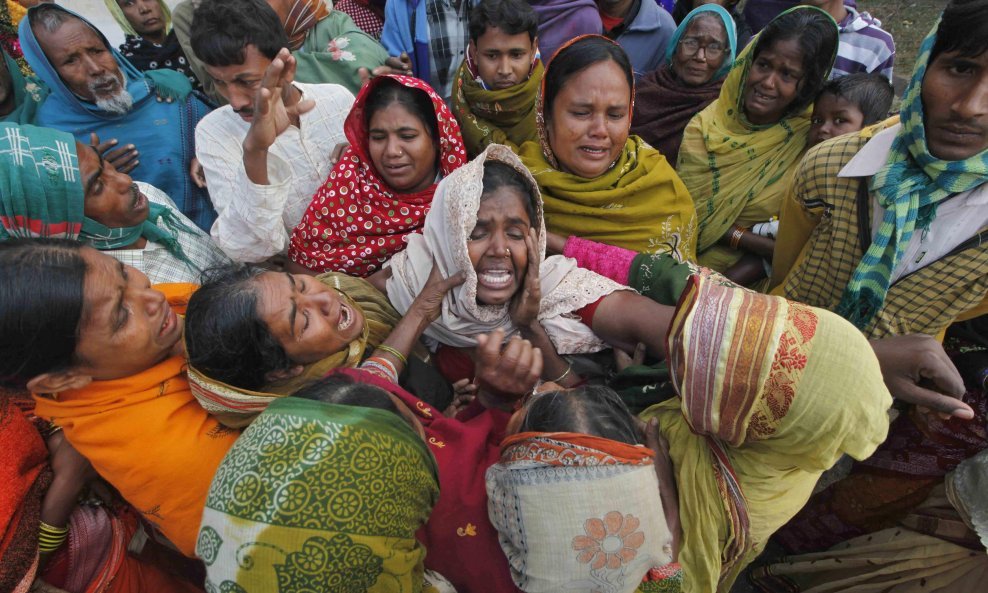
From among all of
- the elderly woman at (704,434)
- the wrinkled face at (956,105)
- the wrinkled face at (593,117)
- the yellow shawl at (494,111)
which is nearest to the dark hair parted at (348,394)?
the elderly woman at (704,434)

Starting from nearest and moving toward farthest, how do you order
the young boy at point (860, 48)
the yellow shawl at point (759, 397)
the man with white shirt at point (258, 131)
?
the yellow shawl at point (759, 397) → the man with white shirt at point (258, 131) → the young boy at point (860, 48)

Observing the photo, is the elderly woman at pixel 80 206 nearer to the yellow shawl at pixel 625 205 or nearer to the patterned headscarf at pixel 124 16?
the yellow shawl at pixel 625 205

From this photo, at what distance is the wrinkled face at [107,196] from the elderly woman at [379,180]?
75 centimetres

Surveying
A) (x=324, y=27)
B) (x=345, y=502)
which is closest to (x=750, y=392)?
(x=345, y=502)

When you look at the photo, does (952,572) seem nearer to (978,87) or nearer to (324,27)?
(978,87)

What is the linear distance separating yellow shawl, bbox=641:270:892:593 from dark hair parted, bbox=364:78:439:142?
1.92 meters

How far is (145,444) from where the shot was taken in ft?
5.39

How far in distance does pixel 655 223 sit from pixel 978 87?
133 cm

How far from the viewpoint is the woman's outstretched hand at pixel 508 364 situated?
178 centimetres

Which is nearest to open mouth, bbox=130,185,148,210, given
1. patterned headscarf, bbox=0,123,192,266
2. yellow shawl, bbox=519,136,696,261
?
patterned headscarf, bbox=0,123,192,266

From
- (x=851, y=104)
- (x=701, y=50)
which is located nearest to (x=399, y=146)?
(x=701, y=50)

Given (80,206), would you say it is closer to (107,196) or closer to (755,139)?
(107,196)

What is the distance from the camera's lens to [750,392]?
121cm

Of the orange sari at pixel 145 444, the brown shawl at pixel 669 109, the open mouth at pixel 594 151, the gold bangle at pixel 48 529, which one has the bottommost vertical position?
the gold bangle at pixel 48 529
